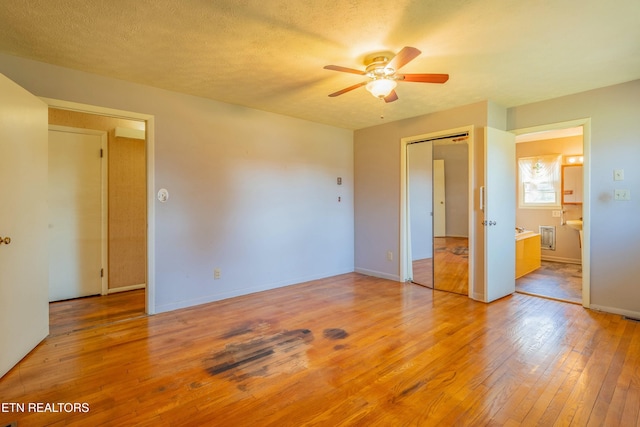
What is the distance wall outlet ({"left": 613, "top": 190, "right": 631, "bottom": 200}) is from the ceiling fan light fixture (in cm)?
270

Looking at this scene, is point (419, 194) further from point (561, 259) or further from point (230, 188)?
point (561, 259)

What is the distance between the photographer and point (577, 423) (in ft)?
5.45

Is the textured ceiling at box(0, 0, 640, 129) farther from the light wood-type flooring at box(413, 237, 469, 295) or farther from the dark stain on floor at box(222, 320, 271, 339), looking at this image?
the light wood-type flooring at box(413, 237, 469, 295)

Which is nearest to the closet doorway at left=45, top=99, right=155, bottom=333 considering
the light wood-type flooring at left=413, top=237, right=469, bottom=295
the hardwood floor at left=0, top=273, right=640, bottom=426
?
the hardwood floor at left=0, top=273, right=640, bottom=426

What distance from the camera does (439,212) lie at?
630cm

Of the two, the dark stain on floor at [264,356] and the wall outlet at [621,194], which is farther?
the wall outlet at [621,194]

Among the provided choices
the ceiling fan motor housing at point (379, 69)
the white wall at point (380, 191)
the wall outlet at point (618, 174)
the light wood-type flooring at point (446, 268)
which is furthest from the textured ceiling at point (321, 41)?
the light wood-type flooring at point (446, 268)

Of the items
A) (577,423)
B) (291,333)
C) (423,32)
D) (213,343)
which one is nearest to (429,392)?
(577,423)

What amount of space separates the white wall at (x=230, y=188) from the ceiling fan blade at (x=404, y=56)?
2276mm

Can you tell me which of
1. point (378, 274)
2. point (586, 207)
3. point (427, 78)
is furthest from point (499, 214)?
point (427, 78)

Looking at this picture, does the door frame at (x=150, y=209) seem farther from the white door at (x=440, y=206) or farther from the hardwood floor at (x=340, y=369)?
the white door at (x=440, y=206)

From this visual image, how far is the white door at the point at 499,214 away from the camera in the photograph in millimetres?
3682

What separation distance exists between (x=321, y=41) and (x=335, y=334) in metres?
2.44

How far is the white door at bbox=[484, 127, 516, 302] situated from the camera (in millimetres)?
3682
